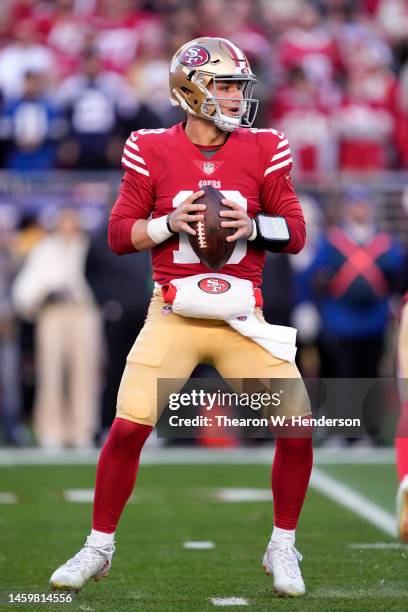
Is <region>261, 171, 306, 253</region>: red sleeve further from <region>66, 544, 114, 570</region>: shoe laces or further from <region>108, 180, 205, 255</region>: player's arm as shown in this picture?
<region>66, 544, 114, 570</region>: shoe laces

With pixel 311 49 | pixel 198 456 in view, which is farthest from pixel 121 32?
pixel 198 456

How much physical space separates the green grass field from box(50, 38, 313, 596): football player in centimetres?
22

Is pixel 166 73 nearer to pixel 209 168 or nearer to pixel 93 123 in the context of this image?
pixel 93 123

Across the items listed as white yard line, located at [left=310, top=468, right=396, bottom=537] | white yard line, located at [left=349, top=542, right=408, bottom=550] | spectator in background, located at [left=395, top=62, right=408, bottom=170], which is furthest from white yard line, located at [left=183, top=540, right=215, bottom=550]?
spectator in background, located at [left=395, top=62, right=408, bottom=170]

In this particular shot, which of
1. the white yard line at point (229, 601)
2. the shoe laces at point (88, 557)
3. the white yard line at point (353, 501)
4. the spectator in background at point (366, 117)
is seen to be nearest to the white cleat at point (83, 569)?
the shoe laces at point (88, 557)

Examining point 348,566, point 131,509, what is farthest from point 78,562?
point 131,509

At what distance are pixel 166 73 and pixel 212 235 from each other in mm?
8246

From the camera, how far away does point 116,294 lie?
10.7m

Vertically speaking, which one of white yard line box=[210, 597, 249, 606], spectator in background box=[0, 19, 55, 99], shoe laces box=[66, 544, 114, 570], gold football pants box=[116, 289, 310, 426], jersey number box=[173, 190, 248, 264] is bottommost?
white yard line box=[210, 597, 249, 606]

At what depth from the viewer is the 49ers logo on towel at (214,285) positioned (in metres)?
5.06

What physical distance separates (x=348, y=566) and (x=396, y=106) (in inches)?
320

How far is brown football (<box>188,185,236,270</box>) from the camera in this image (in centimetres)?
491

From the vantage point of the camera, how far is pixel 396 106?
13.2 metres

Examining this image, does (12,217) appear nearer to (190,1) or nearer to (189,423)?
(190,1)
